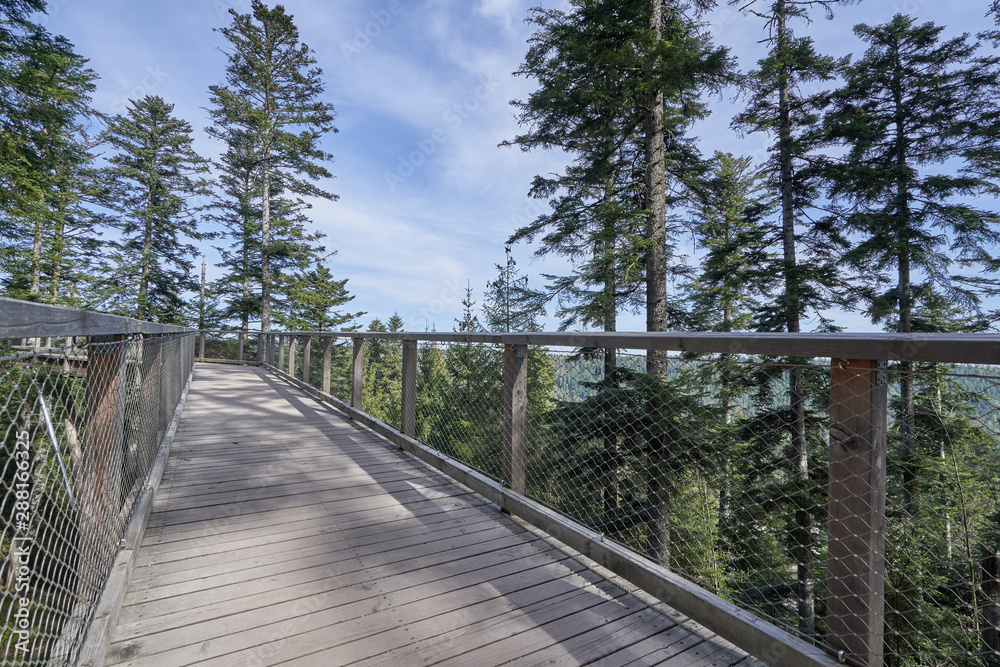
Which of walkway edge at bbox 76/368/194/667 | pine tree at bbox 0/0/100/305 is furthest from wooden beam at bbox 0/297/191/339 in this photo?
pine tree at bbox 0/0/100/305

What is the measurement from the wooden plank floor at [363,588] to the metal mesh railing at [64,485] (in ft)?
A: 0.83

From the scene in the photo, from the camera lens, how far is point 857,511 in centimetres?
142

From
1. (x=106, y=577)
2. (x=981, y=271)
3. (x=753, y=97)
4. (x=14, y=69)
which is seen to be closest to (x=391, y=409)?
(x=14, y=69)

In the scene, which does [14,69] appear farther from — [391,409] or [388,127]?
[391,409]

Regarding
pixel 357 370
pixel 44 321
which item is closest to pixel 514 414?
pixel 44 321

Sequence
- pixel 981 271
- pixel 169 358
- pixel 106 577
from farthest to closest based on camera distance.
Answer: pixel 981 271, pixel 169 358, pixel 106 577

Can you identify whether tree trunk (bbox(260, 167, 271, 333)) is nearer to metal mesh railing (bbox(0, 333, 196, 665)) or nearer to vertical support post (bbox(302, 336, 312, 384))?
vertical support post (bbox(302, 336, 312, 384))

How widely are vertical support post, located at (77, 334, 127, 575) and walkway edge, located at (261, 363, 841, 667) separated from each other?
200 cm

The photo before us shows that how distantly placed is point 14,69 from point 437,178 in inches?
701

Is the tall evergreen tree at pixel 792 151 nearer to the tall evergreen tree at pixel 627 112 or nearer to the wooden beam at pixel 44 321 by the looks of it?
the tall evergreen tree at pixel 627 112

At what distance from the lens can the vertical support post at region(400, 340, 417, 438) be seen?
3.96 meters

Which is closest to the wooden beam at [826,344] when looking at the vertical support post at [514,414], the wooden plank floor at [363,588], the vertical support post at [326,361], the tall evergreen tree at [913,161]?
the vertical support post at [514,414]

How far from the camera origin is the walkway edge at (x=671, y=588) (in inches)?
60.3

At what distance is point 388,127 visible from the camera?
70.8 feet
